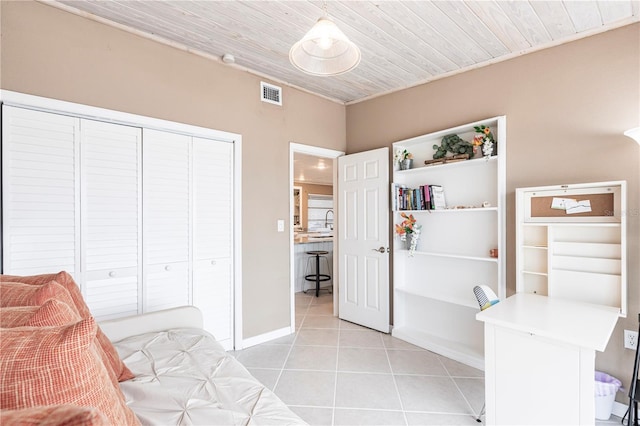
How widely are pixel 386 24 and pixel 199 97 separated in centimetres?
170

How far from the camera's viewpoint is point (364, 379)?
8.23 ft

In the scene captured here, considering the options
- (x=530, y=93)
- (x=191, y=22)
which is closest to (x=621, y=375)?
(x=530, y=93)

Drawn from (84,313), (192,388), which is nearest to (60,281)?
(84,313)

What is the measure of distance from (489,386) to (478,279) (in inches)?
50.7

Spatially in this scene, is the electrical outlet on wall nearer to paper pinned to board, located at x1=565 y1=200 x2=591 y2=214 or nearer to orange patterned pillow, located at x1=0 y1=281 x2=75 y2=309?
paper pinned to board, located at x1=565 y1=200 x2=591 y2=214

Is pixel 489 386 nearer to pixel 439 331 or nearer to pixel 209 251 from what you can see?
pixel 439 331

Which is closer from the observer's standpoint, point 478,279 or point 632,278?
point 632,278

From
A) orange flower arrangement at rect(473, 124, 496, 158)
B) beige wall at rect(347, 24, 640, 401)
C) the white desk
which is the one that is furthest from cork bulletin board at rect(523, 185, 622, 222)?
the white desk

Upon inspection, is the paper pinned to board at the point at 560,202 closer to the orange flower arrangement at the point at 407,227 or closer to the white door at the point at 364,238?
the orange flower arrangement at the point at 407,227

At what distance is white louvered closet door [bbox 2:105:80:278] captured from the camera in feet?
6.42

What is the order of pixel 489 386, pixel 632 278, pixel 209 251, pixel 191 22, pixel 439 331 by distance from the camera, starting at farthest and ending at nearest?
pixel 439 331
pixel 209 251
pixel 191 22
pixel 632 278
pixel 489 386

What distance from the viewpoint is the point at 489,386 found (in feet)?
5.91

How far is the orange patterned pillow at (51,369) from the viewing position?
60cm

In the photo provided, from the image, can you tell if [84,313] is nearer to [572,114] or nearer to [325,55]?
[325,55]
